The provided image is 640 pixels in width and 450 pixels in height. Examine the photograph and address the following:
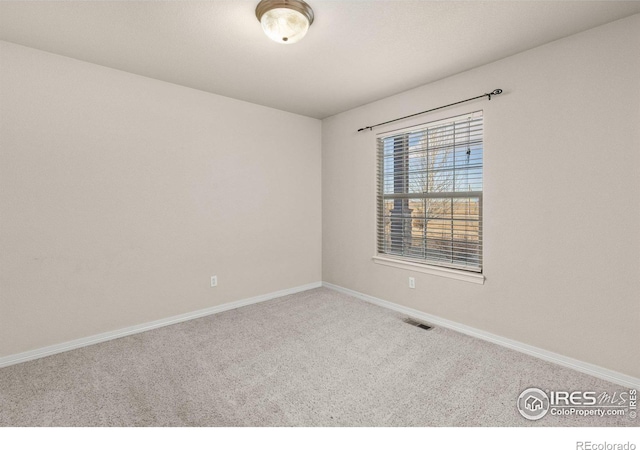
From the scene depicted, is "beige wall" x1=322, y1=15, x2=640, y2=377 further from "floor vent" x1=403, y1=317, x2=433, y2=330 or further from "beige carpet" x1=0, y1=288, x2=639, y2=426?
"beige carpet" x1=0, y1=288, x2=639, y2=426

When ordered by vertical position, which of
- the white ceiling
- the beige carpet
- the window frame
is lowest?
the beige carpet

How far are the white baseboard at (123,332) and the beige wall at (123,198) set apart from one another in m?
0.05


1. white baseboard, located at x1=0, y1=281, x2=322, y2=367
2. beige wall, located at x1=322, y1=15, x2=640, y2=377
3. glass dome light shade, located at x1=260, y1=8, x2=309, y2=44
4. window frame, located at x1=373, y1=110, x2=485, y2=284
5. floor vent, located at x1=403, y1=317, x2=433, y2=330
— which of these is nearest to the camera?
glass dome light shade, located at x1=260, y1=8, x2=309, y2=44

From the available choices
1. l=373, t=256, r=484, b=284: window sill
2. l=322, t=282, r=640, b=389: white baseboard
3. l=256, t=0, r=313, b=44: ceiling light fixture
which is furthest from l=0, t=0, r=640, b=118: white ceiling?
l=322, t=282, r=640, b=389: white baseboard

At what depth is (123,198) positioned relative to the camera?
112 inches

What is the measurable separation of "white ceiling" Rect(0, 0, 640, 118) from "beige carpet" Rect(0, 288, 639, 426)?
8.03 ft

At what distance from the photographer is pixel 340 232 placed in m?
4.21

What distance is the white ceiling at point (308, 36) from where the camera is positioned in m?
1.92

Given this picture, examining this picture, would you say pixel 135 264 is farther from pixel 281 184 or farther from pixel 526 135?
pixel 526 135

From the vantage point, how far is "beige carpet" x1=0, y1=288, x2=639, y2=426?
5.71ft

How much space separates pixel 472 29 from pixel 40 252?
3740mm

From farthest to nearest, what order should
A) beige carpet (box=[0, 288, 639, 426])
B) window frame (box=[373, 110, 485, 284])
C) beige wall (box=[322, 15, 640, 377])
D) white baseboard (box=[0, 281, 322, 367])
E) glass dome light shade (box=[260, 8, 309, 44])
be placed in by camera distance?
window frame (box=[373, 110, 485, 284]) < white baseboard (box=[0, 281, 322, 367]) < beige wall (box=[322, 15, 640, 377]) < glass dome light shade (box=[260, 8, 309, 44]) < beige carpet (box=[0, 288, 639, 426])

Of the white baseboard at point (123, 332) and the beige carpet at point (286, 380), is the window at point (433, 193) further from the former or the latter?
the white baseboard at point (123, 332)

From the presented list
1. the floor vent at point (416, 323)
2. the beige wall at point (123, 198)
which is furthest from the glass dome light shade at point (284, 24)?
the floor vent at point (416, 323)
